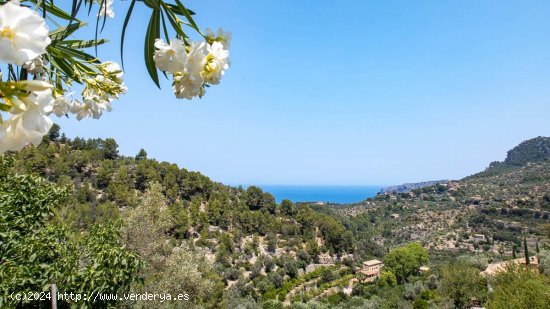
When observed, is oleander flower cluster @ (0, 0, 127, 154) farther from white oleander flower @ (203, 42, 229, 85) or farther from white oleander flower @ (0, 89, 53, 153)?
white oleander flower @ (203, 42, 229, 85)

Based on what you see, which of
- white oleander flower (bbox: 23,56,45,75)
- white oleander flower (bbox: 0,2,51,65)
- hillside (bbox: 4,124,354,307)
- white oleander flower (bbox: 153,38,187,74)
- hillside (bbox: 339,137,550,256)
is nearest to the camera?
white oleander flower (bbox: 0,2,51,65)

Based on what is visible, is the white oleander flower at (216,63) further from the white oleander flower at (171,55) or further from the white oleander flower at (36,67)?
the white oleander flower at (36,67)

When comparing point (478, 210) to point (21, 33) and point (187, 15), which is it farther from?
point (21, 33)

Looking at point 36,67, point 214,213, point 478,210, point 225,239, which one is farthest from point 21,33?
point 478,210

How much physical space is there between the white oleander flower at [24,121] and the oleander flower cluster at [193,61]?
34cm

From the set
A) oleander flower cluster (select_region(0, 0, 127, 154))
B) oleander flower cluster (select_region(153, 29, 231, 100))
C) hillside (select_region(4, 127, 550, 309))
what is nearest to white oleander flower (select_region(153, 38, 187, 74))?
oleander flower cluster (select_region(153, 29, 231, 100))

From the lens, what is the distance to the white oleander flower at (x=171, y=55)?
2.41 feet

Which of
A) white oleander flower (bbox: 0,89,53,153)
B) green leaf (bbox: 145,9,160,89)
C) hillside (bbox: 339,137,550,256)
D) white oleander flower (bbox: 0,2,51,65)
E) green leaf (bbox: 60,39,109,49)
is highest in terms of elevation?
green leaf (bbox: 60,39,109,49)

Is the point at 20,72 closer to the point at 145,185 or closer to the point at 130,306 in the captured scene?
the point at 130,306

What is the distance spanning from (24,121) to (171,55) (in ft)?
1.23

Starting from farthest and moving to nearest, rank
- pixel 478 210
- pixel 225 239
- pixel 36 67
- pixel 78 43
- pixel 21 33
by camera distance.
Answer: pixel 478 210 < pixel 225 239 < pixel 78 43 < pixel 36 67 < pixel 21 33

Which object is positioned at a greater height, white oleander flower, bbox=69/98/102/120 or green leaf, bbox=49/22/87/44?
green leaf, bbox=49/22/87/44

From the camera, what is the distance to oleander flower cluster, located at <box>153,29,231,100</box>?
74 centimetres

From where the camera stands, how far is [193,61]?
0.76 meters
